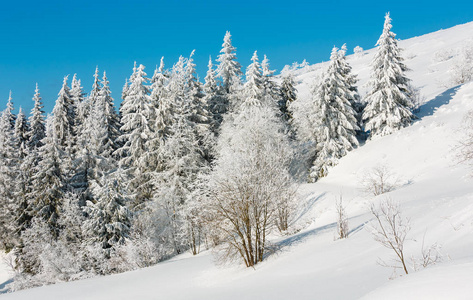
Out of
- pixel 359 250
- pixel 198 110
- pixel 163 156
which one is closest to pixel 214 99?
pixel 198 110

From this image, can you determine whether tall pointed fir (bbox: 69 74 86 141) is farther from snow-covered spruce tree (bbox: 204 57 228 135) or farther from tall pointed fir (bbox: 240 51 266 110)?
tall pointed fir (bbox: 240 51 266 110)

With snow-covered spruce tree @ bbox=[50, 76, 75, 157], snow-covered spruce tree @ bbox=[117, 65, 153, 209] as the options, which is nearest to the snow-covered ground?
snow-covered spruce tree @ bbox=[117, 65, 153, 209]

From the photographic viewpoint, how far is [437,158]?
90.2 feet

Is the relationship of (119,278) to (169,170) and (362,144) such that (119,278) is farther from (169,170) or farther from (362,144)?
(362,144)

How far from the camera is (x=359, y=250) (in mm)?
13180

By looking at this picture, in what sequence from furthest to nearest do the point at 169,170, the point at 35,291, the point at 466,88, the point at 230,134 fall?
1. the point at 466,88
2. the point at 230,134
3. the point at 169,170
4. the point at 35,291

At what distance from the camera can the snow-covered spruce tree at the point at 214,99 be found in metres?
41.0

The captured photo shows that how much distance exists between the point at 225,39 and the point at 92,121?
19.6 m

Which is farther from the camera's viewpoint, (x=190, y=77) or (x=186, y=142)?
(x=190, y=77)

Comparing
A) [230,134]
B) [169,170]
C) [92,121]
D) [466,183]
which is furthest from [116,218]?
[466,183]

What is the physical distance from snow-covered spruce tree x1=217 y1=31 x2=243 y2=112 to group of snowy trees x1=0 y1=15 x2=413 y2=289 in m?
0.13

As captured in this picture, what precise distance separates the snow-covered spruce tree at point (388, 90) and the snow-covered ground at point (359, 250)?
5.02ft

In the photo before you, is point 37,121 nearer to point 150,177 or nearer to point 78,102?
point 78,102

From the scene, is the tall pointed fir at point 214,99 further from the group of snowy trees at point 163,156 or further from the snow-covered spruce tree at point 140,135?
the snow-covered spruce tree at point 140,135
